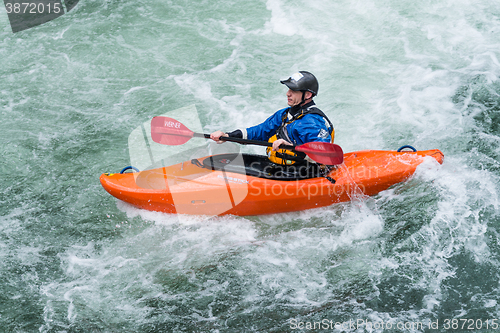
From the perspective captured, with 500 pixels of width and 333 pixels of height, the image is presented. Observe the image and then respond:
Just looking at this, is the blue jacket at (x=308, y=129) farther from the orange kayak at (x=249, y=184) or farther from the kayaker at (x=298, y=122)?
the orange kayak at (x=249, y=184)

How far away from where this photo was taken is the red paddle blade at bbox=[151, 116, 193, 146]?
173 inches

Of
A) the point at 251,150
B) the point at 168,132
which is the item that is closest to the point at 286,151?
the point at 168,132

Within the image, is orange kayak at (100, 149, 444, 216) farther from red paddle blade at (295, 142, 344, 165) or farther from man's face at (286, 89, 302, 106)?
man's face at (286, 89, 302, 106)

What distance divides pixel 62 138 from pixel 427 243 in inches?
Result: 180

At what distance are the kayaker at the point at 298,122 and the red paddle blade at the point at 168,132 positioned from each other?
33cm

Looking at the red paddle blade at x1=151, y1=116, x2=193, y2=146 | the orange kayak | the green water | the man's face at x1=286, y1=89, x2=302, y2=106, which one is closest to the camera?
the green water

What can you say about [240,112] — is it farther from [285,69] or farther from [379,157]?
[379,157]

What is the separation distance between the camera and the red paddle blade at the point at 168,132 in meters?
4.39

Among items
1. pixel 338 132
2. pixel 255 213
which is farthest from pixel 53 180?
pixel 338 132

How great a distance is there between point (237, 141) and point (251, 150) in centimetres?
138

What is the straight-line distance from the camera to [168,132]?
440 centimetres

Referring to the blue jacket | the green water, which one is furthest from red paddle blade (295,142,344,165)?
the green water

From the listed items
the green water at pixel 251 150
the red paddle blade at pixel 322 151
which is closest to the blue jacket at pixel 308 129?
the red paddle blade at pixel 322 151

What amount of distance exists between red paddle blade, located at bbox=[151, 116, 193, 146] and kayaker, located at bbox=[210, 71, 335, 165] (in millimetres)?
327
